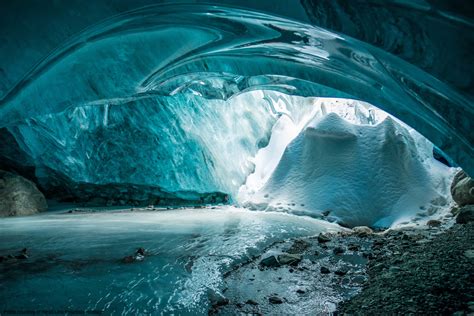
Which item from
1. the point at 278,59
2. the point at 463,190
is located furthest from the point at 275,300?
the point at 463,190

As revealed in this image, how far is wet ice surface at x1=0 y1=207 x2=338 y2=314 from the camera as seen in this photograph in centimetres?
156

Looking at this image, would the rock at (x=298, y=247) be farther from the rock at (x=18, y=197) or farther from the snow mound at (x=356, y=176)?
the rock at (x=18, y=197)

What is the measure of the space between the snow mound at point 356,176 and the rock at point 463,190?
0.28 m

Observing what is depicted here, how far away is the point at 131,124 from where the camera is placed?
20.9ft

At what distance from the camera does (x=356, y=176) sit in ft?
19.6

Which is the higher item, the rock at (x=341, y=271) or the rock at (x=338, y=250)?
the rock at (x=338, y=250)

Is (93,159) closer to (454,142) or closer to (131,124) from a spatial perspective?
(131,124)

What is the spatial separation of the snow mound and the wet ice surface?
2.16 meters

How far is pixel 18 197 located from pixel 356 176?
7495 millimetres

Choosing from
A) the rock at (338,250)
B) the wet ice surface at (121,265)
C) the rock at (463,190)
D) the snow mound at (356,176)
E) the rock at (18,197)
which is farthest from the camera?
the rock at (18,197)

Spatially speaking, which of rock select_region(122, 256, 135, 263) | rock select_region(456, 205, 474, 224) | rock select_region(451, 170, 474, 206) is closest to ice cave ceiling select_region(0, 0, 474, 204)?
rock select_region(122, 256, 135, 263)

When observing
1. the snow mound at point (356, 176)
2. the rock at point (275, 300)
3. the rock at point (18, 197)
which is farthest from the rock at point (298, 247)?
the rock at point (18, 197)

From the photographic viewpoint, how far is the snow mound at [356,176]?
17.5ft

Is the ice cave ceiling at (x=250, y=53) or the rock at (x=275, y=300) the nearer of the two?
the ice cave ceiling at (x=250, y=53)
